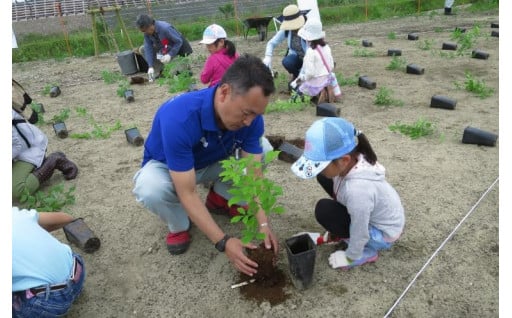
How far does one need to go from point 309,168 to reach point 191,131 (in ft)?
2.51

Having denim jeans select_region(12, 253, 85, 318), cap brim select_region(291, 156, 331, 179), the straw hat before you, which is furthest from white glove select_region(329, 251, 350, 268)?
the straw hat

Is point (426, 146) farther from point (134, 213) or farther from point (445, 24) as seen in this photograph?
point (445, 24)

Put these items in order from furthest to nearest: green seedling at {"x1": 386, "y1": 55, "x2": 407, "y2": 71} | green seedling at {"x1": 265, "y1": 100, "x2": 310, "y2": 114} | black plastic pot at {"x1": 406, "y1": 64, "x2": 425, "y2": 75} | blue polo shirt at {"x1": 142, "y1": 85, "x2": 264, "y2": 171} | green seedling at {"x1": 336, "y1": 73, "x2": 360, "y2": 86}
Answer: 1. green seedling at {"x1": 386, "y1": 55, "x2": 407, "y2": 71}
2. black plastic pot at {"x1": 406, "y1": 64, "x2": 425, "y2": 75}
3. green seedling at {"x1": 336, "y1": 73, "x2": 360, "y2": 86}
4. green seedling at {"x1": 265, "y1": 100, "x2": 310, "y2": 114}
5. blue polo shirt at {"x1": 142, "y1": 85, "x2": 264, "y2": 171}

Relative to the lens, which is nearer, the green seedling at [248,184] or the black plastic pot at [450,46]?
the green seedling at [248,184]

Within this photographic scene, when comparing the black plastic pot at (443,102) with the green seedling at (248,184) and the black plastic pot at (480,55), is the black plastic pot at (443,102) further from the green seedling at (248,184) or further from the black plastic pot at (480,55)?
the green seedling at (248,184)

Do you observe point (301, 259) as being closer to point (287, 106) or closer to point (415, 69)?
point (287, 106)

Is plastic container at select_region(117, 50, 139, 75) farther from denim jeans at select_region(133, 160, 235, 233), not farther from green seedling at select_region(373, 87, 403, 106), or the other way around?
denim jeans at select_region(133, 160, 235, 233)

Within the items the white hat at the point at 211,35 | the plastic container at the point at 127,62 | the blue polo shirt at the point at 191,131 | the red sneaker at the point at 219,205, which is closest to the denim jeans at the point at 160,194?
the blue polo shirt at the point at 191,131

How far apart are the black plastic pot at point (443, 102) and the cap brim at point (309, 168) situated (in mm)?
3573

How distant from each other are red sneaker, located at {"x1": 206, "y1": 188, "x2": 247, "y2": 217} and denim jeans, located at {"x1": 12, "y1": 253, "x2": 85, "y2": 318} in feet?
3.99

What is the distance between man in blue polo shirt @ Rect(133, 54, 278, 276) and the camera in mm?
1973

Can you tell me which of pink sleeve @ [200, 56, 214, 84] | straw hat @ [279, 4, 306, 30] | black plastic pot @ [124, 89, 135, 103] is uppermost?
straw hat @ [279, 4, 306, 30]

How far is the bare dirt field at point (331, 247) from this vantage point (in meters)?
2.18

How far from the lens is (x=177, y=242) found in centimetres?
267
